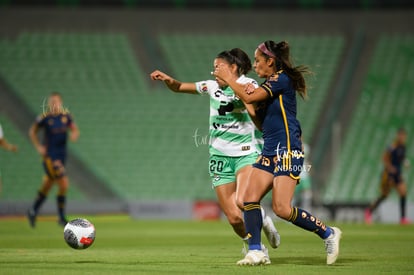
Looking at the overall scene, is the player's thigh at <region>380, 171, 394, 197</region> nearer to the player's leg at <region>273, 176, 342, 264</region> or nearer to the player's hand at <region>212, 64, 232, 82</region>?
the player's leg at <region>273, 176, 342, 264</region>

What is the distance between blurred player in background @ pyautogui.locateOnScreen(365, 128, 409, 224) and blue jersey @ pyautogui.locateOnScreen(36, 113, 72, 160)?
8.51 metres

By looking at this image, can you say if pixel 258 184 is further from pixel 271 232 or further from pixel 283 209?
pixel 271 232

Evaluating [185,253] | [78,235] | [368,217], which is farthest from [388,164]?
[78,235]

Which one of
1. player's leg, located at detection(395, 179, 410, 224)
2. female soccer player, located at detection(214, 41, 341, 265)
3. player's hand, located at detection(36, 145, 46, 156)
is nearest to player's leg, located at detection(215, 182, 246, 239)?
female soccer player, located at detection(214, 41, 341, 265)

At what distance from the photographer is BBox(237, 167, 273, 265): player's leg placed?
941 centimetres

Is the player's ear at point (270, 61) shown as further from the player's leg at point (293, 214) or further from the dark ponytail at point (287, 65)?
the player's leg at point (293, 214)

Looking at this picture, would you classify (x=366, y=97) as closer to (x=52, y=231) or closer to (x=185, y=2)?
(x=185, y=2)

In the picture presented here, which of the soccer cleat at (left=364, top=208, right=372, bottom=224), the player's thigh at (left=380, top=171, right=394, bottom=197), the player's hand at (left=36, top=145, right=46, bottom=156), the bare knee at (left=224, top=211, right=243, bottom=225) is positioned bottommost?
the soccer cleat at (left=364, top=208, right=372, bottom=224)

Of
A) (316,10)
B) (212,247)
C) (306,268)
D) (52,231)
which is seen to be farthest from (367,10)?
(306,268)

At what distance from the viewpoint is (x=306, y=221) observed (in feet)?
30.8

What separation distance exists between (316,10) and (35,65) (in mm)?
10221

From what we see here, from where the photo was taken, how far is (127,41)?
31.6 metres

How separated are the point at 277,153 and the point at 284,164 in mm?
151

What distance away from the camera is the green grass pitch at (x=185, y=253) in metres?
8.98
